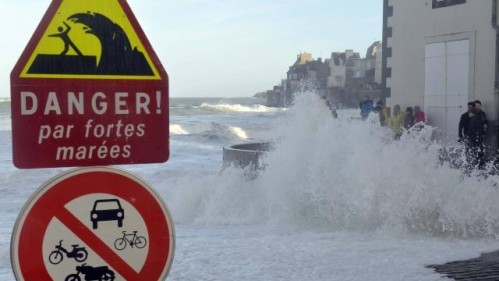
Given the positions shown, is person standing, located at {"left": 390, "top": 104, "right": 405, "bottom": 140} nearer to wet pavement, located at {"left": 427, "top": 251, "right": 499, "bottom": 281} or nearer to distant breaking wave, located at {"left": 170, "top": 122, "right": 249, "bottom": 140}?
wet pavement, located at {"left": 427, "top": 251, "right": 499, "bottom": 281}

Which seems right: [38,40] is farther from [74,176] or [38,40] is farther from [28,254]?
[28,254]

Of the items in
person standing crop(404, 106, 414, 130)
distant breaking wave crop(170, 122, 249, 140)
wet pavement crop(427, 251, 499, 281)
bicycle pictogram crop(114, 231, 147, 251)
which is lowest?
distant breaking wave crop(170, 122, 249, 140)

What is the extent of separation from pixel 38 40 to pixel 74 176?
20.8 inches

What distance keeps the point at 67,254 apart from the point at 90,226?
5.2 inches

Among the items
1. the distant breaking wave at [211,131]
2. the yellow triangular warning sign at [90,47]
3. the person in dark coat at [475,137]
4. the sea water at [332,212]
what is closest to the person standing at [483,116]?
the person in dark coat at [475,137]

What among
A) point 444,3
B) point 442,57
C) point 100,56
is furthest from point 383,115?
point 100,56

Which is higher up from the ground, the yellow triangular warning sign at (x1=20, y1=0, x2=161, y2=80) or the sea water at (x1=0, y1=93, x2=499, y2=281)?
the yellow triangular warning sign at (x1=20, y1=0, x2=161, y2=80)

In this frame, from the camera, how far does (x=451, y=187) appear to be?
8.66 meters

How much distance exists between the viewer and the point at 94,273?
7.55 ft

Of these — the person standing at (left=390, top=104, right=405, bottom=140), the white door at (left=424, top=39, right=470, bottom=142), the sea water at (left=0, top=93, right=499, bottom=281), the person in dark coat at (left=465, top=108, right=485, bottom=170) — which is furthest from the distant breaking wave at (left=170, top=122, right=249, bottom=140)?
the person in dark coat at (left=465, top=108, right=485, bottom=170)

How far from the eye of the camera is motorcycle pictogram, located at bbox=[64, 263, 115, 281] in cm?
227

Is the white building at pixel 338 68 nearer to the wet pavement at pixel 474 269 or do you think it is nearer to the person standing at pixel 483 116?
the person standing at pixel 483 116

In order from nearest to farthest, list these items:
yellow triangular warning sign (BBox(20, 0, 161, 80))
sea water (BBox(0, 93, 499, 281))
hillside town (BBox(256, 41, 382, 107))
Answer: yellow triangular warning sign (BBox(20, 0, 161, 80))
sea water (BBox(0, 93, 499, 281))
hillside town (BBox(256, 41, 382, 107))

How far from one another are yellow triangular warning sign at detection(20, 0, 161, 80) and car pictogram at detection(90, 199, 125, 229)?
49 centimetres
